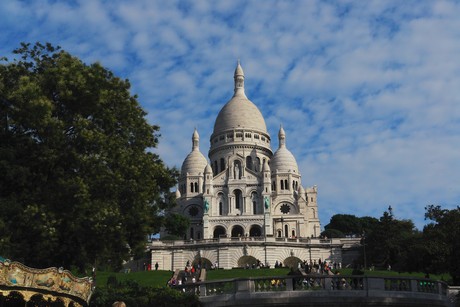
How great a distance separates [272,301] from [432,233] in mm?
27421

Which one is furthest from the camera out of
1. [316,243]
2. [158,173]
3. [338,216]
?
[338,216]

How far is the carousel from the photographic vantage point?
1852cm

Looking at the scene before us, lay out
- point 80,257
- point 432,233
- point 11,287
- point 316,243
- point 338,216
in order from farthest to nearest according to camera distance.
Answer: point 338,216 → point 316,243 → point 432,233 → point 80,257 → point 11,287

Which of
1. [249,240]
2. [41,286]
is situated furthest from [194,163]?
[41,286]

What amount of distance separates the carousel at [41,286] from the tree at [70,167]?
4.41 metres

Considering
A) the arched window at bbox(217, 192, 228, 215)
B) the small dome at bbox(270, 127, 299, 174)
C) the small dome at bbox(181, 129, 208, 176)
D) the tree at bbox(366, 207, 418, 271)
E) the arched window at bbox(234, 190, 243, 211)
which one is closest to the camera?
the tree at bbox(366, 207, 418, 271)

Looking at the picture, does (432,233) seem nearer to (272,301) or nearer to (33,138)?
(272,301)

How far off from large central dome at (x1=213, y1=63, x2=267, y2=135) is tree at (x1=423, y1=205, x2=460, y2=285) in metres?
62.2

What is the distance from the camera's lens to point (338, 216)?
4847 inches

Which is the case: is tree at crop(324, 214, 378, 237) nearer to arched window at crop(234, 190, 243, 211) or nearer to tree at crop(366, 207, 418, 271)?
arched window at crop(234, 190, 243, 211)

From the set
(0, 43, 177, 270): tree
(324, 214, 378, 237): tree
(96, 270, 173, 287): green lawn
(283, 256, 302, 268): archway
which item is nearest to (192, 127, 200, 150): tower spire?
(324, 214, 378, 237): tree

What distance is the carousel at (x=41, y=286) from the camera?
18516mm

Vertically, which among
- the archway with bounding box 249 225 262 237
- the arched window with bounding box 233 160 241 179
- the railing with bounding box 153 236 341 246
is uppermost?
the arched window with bounding box 233 160 241 179

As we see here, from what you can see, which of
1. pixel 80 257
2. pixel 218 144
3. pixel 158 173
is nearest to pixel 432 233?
pixel 158 173
